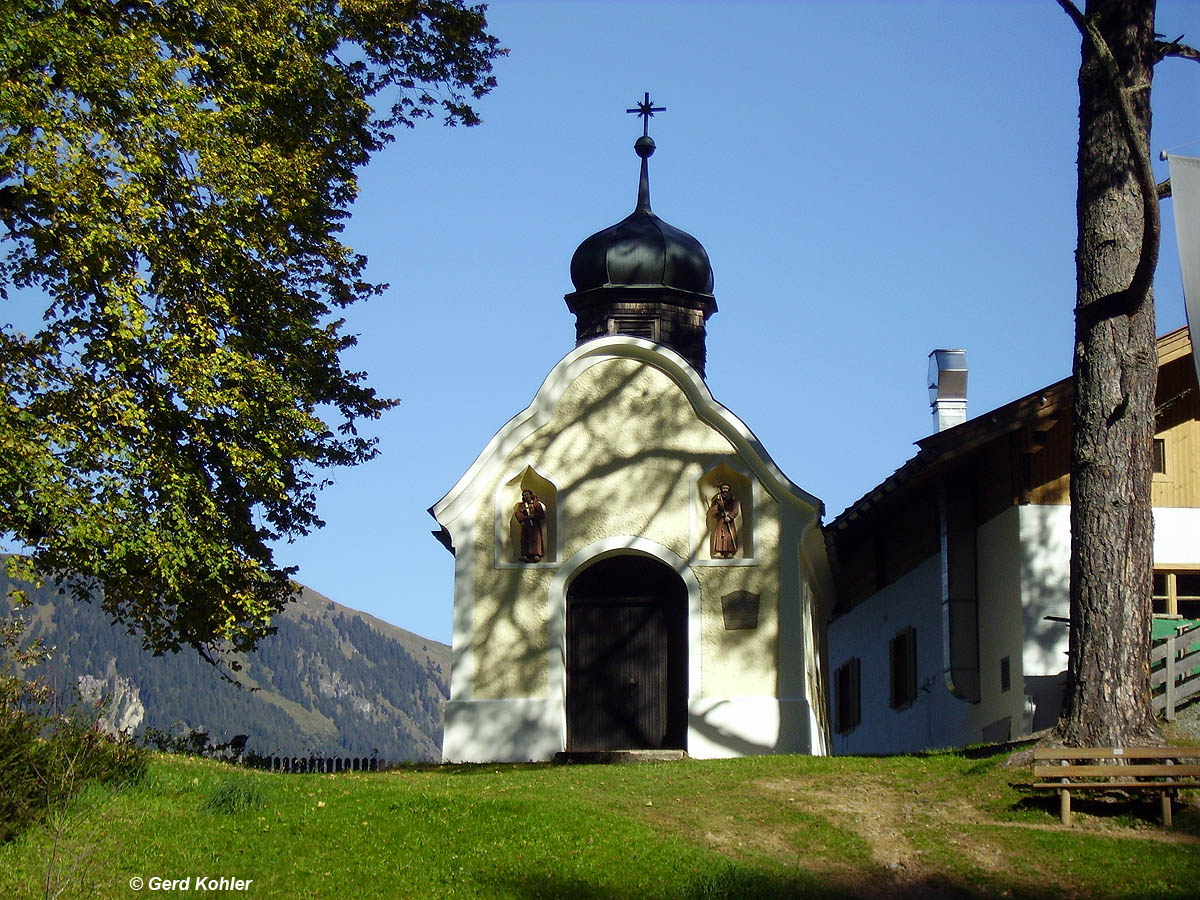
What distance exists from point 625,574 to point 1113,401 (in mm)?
9152

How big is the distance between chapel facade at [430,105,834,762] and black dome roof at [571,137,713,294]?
598 centimetres

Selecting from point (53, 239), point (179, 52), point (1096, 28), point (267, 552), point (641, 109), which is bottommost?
point (267, 552)

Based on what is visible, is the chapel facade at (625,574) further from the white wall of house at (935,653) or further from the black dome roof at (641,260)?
the black dome roof at (641,260)

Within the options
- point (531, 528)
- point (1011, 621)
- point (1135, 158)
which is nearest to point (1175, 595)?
point (1011, 621)

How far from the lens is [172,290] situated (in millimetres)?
19250

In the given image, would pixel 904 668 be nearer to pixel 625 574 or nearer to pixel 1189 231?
pixel 625 574

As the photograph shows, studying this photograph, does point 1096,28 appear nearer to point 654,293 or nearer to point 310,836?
point 310,836

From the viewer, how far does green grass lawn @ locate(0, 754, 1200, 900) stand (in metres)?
12.5

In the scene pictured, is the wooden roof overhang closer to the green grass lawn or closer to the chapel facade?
the chapel facade

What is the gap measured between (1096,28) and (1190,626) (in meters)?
7.54

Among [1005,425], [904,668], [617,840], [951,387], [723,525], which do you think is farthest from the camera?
[951,387]

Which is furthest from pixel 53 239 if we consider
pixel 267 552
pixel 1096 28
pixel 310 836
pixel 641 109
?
pixel 641 109

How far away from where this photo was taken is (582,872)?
12.8 m

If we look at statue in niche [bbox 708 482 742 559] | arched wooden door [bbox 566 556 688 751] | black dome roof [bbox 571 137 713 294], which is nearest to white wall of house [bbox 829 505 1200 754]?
statue in niche [bbox 708 482 742 559]
